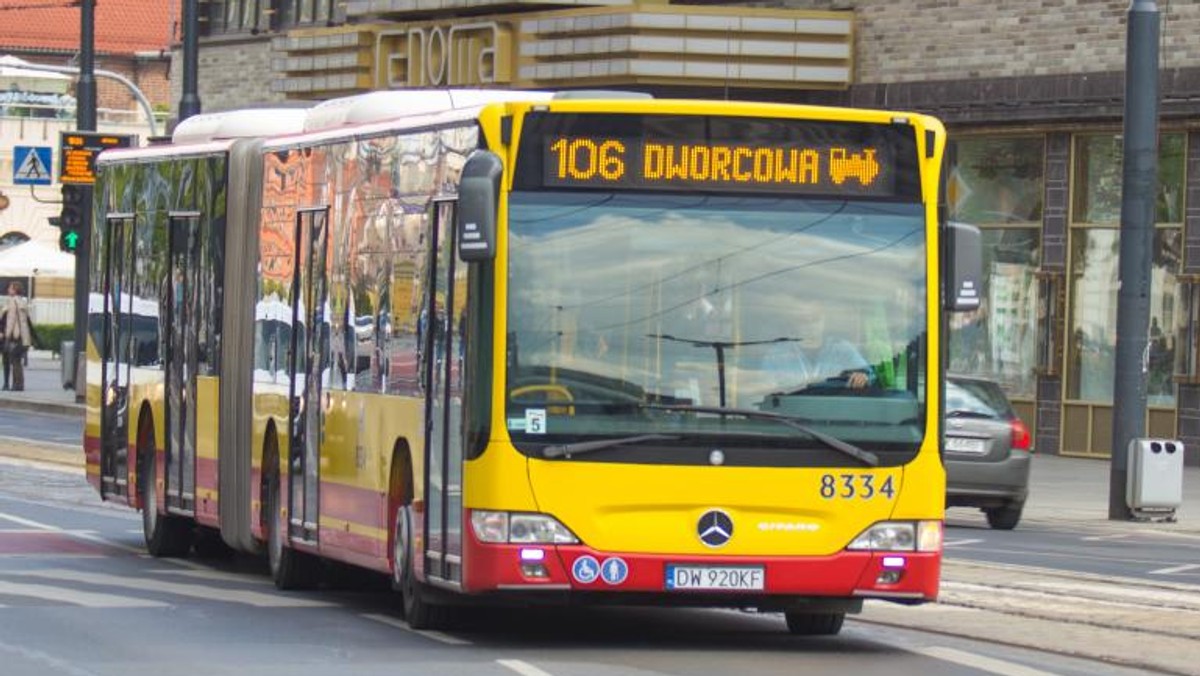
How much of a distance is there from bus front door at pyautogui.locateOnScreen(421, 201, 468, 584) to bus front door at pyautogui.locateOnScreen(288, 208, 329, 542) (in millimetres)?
2517

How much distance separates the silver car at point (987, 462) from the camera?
84.5 ft

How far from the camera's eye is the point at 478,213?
1366cm

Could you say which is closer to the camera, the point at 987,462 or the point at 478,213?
the point at 478,213

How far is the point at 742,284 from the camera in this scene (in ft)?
46.4

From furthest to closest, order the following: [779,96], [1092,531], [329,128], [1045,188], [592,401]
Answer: [779,96], [1045,188], [1092,531], [329,128], [592,401]

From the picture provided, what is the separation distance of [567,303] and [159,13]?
3488 inches

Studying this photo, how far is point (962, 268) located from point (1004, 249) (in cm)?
2421

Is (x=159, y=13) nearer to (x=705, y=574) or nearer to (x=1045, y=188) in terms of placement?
(x=1045, y=188)

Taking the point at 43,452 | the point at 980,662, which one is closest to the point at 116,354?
the point at 980,662

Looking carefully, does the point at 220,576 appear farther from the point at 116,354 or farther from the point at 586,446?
the point at 586,446

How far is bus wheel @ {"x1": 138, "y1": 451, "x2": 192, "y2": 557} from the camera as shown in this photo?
20688mm

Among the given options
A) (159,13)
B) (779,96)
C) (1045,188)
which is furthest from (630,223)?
(159,13)

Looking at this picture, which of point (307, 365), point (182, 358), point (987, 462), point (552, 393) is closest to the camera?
point (552, 393)

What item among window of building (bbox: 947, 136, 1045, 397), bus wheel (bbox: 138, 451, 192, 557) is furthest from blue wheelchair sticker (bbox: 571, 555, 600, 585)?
window of building (bbox: 947, 136, 1045, 397)
